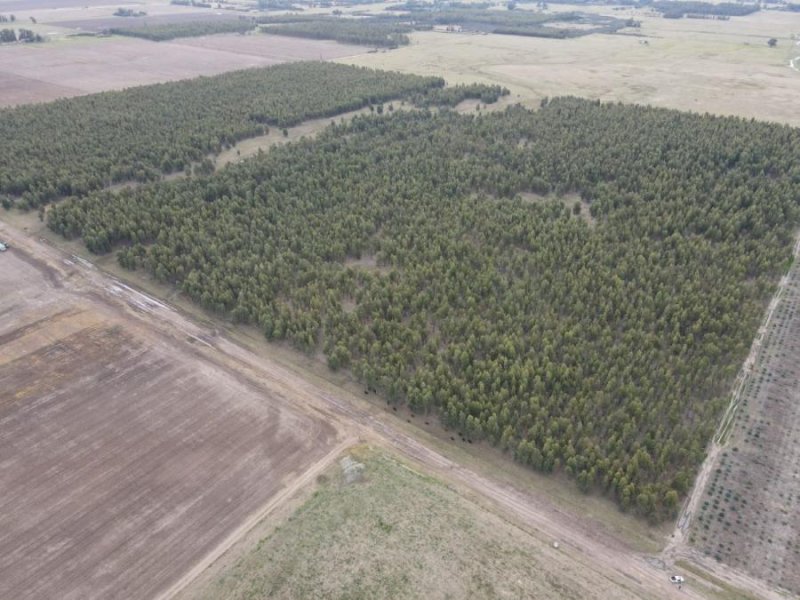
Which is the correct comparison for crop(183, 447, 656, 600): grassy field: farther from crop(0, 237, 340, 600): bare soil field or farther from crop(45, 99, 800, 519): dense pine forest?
crop(45, 99, 800, 519): dense pine forest

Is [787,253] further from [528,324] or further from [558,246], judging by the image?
[528,324]

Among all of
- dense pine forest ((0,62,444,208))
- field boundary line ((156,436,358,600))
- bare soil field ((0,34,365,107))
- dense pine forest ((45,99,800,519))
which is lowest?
field boundary line ((156,436,358,600))

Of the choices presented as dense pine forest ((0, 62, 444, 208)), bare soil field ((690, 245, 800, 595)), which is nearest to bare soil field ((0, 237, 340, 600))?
bare soil field ((690, 245, 800, 595))

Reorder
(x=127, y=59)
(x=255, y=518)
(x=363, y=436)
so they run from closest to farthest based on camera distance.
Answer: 1. (x=255, y=518)
2. (x=363, y=436)
3. (x=127, y=59)

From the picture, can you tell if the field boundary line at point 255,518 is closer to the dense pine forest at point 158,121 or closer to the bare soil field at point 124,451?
the bare soil field at point 124,451

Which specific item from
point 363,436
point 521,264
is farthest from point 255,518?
point 521,264

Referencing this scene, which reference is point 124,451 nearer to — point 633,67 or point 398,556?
point 398,556
